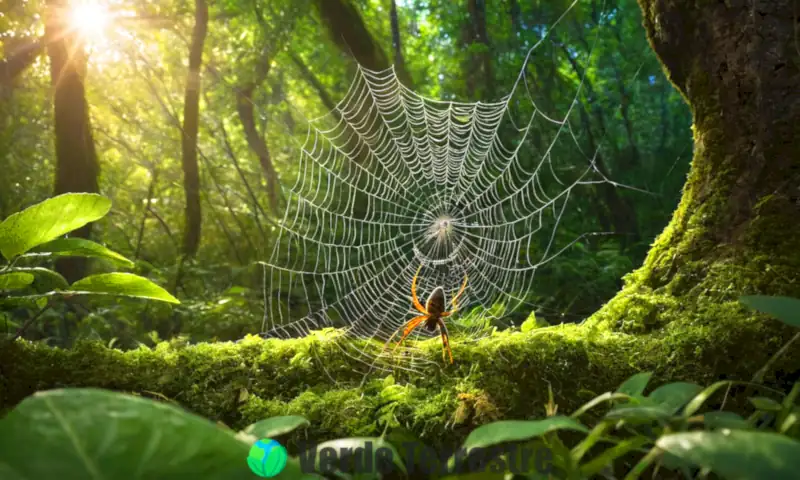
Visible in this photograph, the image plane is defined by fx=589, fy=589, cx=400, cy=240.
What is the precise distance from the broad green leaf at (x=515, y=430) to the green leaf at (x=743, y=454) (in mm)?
203

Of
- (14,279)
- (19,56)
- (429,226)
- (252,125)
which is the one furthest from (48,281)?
(252,125)

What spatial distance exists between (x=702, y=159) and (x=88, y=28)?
19.2 feet

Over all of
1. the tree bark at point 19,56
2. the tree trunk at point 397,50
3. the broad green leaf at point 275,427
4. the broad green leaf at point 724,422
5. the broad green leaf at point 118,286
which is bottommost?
the broad green leaf at point 275,427

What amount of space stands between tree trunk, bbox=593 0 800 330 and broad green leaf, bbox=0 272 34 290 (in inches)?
70.3

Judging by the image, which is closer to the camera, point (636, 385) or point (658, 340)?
point (636, 385)

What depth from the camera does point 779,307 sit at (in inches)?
33.2

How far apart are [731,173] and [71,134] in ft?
16.0

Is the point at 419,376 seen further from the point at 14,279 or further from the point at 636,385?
the point at 14,279

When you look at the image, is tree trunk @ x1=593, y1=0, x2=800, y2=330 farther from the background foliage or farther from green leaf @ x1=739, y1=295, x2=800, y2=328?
the background foliage

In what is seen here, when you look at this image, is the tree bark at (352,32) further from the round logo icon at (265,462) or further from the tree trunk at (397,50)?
the round logo icon at (265,462)

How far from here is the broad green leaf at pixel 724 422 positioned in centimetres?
93

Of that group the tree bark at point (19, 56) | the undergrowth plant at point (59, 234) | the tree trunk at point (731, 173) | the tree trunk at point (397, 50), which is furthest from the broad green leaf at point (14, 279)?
the tree trunk at point (397, 50)

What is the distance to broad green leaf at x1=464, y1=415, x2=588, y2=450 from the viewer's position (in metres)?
0.75

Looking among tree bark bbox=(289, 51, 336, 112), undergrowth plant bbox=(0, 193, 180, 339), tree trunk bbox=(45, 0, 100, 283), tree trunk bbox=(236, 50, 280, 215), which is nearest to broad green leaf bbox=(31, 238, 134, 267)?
A: undergrowth plant bbox=(0, 193, 180, 339)
